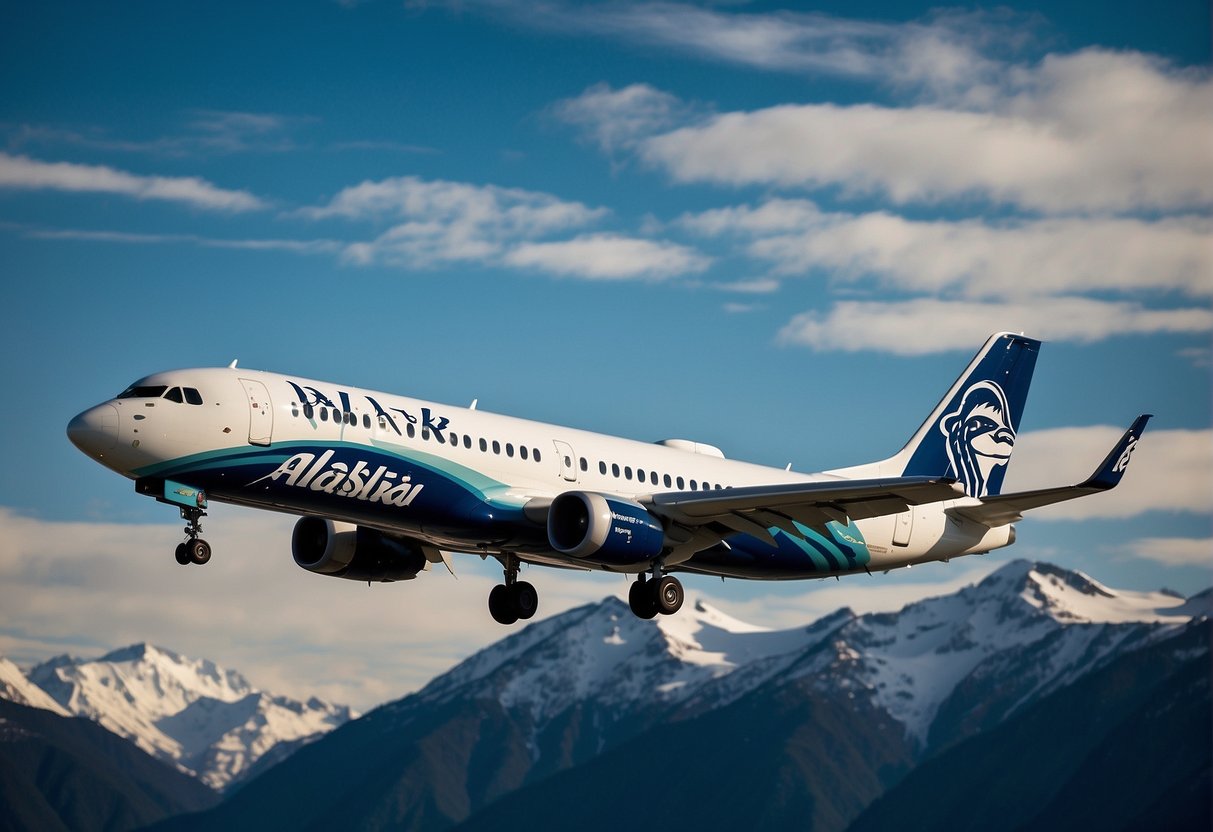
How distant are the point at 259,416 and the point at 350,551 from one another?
10.1 metres

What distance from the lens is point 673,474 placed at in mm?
58312

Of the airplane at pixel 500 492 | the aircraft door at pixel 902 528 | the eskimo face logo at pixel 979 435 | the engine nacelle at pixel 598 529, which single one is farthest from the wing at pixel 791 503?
the eskimo face logo at pixel 979 435

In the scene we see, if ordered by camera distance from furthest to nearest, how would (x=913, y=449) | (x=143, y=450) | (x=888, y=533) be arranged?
(x=913, y=449), (x=888, y=533), (x=143, y=450)

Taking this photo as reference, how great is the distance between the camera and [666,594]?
2215 inches

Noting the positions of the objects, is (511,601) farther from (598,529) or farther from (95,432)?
(95,432)

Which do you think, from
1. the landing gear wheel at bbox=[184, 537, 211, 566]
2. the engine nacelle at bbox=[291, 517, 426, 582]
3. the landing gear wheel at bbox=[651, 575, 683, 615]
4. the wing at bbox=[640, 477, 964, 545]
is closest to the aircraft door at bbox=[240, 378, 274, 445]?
the landing gear wheel at bbox=[184, 537, 211, 566]

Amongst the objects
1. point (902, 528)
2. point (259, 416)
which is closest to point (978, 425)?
point (902, 528)

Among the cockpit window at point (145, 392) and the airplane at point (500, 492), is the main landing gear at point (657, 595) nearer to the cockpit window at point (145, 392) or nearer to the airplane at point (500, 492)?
the airplane at point (500, 492)

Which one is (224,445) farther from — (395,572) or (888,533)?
(888,533)

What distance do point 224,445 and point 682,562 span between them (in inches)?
625

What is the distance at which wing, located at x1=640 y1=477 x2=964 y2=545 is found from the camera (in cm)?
5266

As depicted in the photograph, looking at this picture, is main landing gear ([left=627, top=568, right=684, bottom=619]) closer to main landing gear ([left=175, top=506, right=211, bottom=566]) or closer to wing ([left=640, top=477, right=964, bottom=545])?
wing ([left=640, top=477, right=964, bottom=545])

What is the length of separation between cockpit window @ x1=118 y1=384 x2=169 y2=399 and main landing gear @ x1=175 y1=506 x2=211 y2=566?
3115 mm

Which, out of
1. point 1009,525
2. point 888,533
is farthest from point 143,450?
point 1009,525
